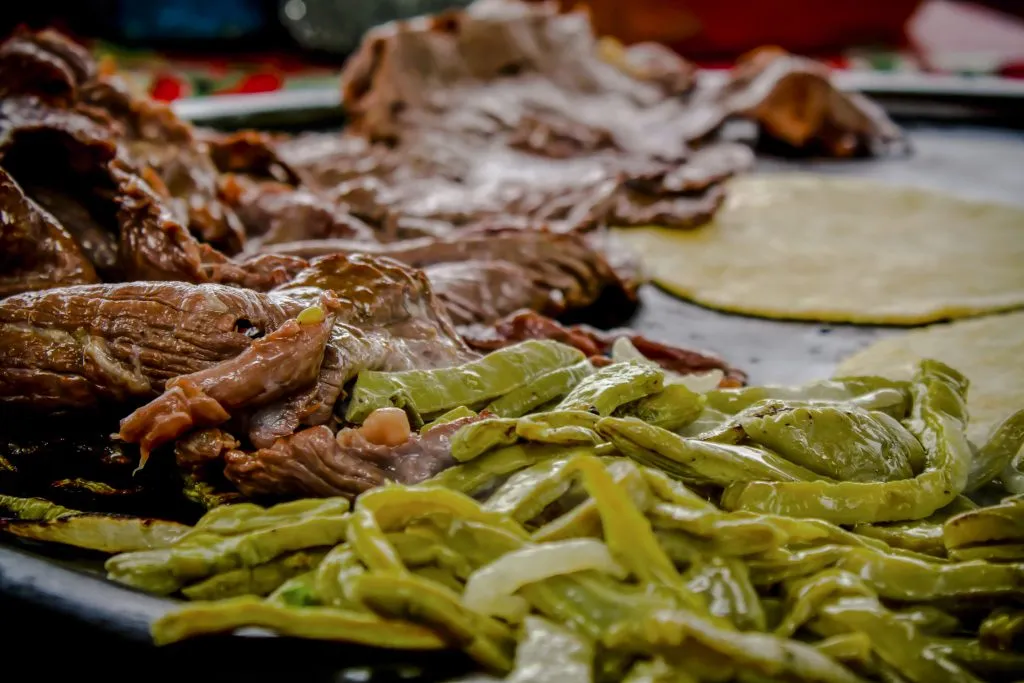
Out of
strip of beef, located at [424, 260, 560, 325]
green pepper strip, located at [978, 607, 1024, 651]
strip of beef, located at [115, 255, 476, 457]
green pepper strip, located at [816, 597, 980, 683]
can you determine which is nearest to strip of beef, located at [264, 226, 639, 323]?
strip of beef, located at [424, 260, 560, 325]

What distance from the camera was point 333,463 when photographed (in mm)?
1851

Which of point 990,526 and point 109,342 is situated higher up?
point 109,342

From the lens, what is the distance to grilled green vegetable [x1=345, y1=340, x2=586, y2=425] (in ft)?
6.70

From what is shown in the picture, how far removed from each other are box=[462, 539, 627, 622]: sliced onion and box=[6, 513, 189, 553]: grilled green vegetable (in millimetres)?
633

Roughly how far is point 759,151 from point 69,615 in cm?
539

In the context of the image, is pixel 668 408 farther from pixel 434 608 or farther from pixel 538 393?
pixel 434 608

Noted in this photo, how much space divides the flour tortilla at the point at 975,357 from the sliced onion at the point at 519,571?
5.12 feet

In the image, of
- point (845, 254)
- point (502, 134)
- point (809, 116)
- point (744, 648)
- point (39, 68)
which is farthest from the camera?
point (809, 116)

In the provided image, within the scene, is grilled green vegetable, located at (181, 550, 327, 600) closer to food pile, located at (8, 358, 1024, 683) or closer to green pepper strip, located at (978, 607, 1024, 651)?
food pile, located at (8, 358, 1024, 683)

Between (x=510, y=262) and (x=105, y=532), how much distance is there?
192 centimetres

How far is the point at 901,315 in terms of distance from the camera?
3420mm

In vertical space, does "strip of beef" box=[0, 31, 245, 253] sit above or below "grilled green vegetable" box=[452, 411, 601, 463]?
above

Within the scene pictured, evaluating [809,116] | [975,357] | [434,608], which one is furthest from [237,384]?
[809,116]

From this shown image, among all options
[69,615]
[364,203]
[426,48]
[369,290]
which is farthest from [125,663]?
[426,48]
